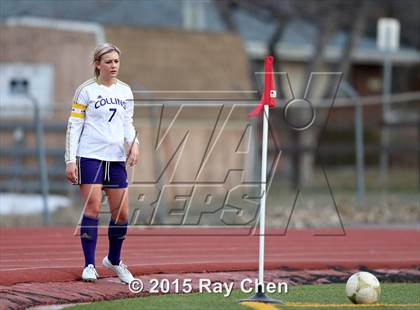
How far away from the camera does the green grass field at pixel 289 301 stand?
308 inches

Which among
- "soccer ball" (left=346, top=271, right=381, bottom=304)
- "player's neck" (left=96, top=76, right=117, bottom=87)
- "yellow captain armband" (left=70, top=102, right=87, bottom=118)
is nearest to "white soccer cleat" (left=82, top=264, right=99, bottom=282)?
"yellow captain armband" (left=70, top=102, right=87, bottom=118)

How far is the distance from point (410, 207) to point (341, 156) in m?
9.68

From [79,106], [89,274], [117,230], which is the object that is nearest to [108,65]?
[79,106]

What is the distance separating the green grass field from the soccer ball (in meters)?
0.06

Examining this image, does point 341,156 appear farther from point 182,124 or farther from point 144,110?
point 144,110

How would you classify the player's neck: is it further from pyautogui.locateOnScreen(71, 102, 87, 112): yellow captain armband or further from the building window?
the building window

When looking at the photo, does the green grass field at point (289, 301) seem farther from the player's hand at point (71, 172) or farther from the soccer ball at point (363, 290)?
the player's hand at point (71, 172)

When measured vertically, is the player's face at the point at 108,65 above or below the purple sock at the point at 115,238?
above

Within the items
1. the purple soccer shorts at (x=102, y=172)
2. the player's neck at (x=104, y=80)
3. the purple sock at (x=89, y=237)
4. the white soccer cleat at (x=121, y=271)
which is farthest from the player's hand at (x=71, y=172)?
the white soccer cleat at (x=121, y=271)

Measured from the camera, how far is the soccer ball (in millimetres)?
7922

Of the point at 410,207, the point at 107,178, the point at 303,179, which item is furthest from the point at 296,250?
the point at 303,179

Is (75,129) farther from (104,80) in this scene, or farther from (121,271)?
(121,271)

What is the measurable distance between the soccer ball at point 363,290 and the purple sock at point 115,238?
6.61 ft

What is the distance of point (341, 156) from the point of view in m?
28.9
